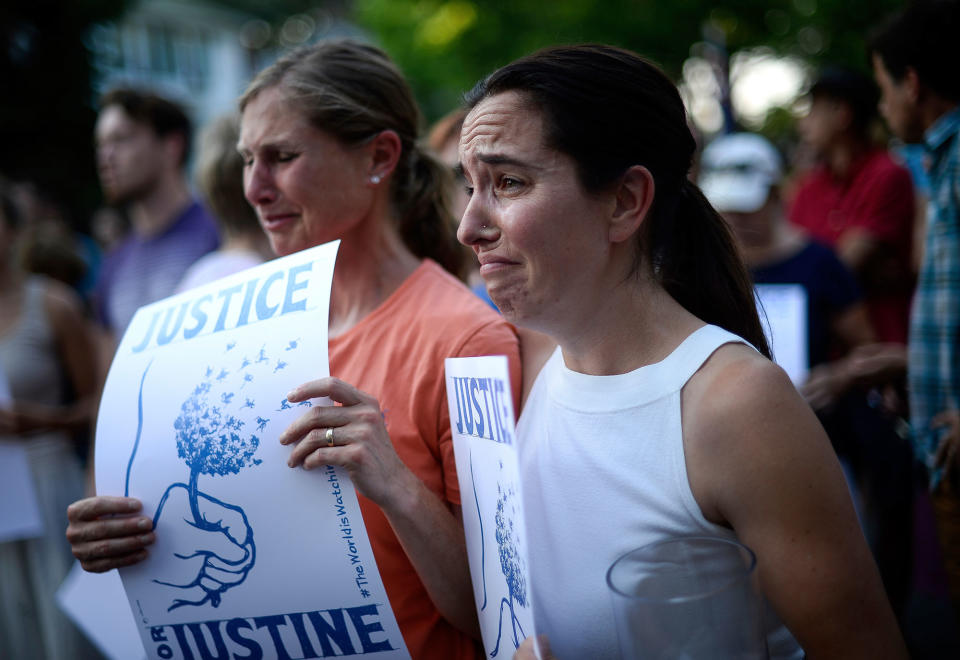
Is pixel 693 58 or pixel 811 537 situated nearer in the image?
pixel 811 537

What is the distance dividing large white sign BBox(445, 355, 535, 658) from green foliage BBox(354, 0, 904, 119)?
7337mm

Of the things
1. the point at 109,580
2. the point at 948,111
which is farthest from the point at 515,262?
the point at 948,111

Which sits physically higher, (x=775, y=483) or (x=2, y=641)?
(x=775, y=483)

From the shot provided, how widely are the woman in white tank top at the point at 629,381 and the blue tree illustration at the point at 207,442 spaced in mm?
551

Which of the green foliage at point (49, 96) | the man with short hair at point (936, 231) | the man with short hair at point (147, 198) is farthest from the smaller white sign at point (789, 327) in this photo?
the green foliage at point (49, 96)

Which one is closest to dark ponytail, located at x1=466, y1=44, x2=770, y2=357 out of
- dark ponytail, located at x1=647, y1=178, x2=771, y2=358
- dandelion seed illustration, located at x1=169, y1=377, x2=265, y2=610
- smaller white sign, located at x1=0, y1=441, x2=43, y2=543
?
dark ponytail, located at x1=647, y1=178, x2=771, y2=358

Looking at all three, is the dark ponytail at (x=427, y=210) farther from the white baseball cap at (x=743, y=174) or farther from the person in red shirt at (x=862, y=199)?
the person in red shirt at (x=862, y=199)

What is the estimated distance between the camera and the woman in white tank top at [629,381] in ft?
4.68

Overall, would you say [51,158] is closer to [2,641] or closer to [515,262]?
[2,641]

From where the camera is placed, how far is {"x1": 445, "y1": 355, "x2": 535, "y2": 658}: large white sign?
55.9 inches

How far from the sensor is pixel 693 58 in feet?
42.4

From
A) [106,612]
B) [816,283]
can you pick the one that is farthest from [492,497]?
[816,283]

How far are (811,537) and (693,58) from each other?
12548mm

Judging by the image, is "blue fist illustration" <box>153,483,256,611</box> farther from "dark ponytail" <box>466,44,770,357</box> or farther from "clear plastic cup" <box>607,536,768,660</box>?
"dark ponytail" <box>466,44,770,357</box>
